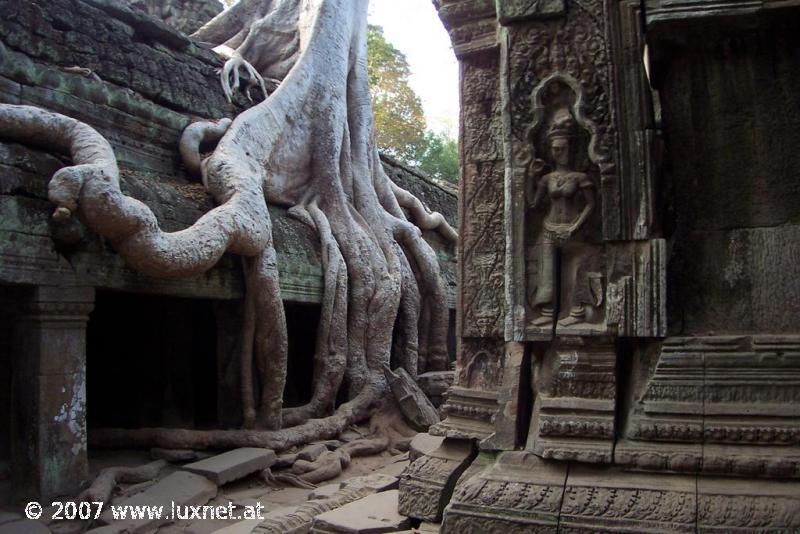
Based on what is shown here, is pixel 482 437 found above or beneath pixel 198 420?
above

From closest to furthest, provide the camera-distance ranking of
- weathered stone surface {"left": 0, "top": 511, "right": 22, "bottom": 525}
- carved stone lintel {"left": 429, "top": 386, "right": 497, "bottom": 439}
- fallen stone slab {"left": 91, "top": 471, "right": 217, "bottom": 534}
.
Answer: carved stone lintel {"left": 429, "top": 386, "right": 497, "bottom": 439} → weathered stone surface {"left": 0, "top": 511, "right": 22, "bottom": 525} → fallen stone slab {"left": 91, "top": 471, "right": 217, "bottom": 534}

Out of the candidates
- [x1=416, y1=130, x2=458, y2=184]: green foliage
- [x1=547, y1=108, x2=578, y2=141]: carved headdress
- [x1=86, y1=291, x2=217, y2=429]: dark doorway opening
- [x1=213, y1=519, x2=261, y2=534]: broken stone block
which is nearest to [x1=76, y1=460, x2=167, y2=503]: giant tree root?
[x1=213, y1=519, x2=261, y2=534]: broken stone block

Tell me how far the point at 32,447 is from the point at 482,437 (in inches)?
101

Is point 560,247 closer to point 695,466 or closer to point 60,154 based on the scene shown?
point 695,466

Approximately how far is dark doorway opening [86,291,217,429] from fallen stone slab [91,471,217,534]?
1.57m

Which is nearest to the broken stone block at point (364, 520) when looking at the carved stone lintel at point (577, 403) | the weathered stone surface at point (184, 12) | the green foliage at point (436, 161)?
the carved stone lintel at point (577, 403)

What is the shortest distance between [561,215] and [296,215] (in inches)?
169

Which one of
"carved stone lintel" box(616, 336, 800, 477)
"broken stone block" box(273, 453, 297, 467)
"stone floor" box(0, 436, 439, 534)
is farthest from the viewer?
"broken stone block" box(273, 453, 297, 467)

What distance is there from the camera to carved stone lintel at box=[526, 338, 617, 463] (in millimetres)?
2805

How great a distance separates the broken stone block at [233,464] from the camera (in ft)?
15.5

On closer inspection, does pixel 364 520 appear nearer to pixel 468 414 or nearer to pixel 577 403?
pixel 468 414

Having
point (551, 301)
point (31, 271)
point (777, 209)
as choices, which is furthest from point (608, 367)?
point (31, 271)

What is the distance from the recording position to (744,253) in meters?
2.93

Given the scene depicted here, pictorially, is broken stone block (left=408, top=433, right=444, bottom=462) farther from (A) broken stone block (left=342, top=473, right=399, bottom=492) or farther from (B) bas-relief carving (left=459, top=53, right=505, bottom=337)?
(B) bas-relief carving (left=459, top=53, right=505, bottom=337)
